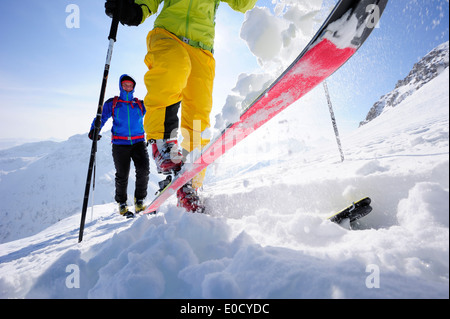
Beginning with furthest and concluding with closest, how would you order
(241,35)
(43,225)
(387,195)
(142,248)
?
(43,225) → (241,35) → (387,195) → (142,248)

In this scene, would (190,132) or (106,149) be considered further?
(106,149)

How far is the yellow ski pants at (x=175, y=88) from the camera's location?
1552mm

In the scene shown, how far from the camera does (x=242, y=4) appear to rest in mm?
1904

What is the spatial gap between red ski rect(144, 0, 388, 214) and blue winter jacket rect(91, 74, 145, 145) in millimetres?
2039

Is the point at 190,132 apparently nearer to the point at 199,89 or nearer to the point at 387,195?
the point at 199,89

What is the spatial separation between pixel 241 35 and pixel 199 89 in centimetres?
71

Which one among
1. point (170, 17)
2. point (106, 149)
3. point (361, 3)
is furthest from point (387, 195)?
point (106, 149)

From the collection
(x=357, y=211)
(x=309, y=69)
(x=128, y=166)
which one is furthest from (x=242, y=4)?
(x=128, y=166)

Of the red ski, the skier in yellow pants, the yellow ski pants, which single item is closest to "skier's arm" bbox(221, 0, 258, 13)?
the skier in yellow pants

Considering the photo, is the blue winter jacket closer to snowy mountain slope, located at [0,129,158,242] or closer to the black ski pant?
the black ski pant

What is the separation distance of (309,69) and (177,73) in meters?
0.93

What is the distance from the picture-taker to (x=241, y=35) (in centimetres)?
200

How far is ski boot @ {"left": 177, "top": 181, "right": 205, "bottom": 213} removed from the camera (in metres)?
1.82

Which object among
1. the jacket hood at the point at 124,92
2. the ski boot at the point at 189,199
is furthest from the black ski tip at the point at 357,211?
the jacket hood at the point at 124,92
